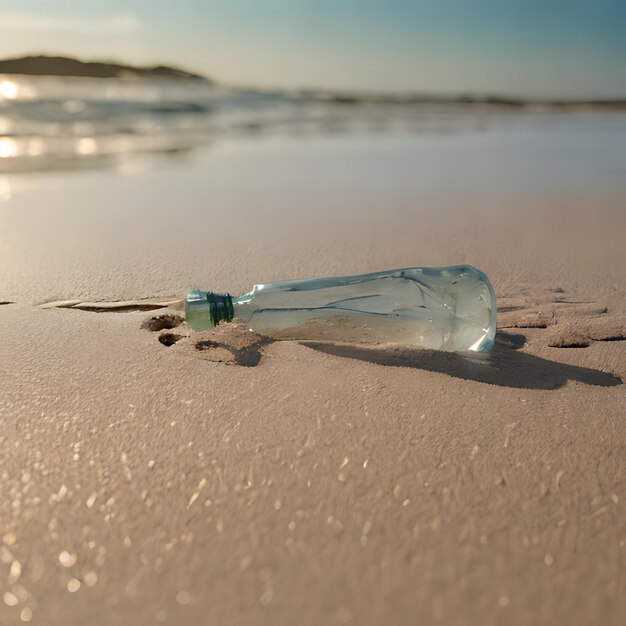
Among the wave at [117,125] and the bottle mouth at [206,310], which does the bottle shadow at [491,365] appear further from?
the wave at [117,125]

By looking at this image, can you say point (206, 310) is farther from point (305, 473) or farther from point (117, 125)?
point (117, 125)

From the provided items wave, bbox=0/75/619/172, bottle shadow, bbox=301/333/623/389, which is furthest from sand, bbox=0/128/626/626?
wave, bbox=0/75/619/172

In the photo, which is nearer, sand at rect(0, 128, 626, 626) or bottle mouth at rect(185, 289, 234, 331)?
sand at rect(0, 128, 626, 626)

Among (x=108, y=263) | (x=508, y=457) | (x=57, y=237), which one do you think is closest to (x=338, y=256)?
(x=108, y=263)

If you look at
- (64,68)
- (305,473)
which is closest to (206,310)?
(305,473)

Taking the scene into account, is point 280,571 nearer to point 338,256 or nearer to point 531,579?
point 531,579

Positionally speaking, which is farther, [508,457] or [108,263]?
[108,263]

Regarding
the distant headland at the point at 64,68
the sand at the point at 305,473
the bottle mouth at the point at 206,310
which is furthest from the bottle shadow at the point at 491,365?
the distant headland at the point at 64,68

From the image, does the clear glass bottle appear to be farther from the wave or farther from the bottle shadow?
the wave
